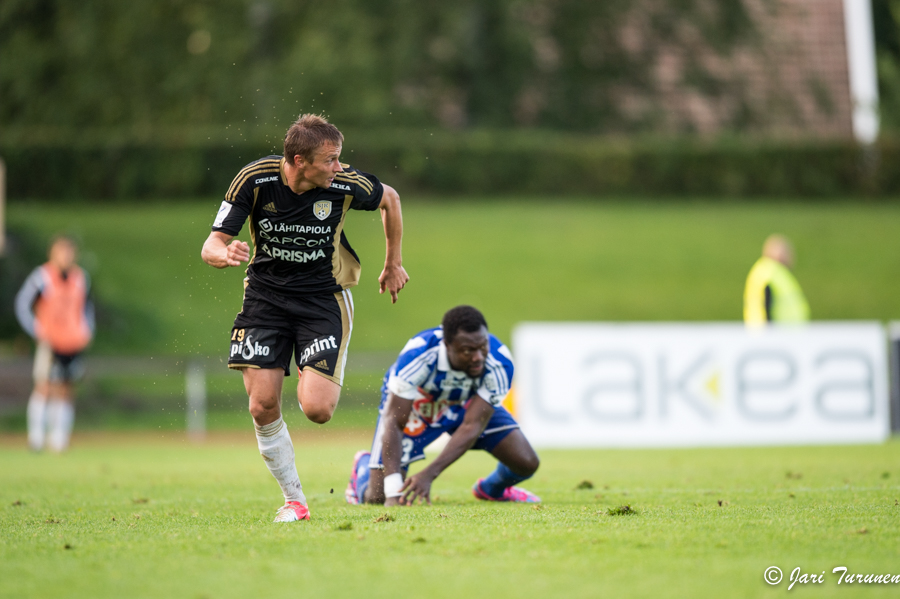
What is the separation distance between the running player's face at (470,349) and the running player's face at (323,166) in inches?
57.4

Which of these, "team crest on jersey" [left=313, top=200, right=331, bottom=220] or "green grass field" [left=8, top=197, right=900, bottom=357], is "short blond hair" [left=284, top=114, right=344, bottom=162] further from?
"green grass field" [left=8, top=197, right=900, bottom=357]

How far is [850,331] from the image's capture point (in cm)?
1462

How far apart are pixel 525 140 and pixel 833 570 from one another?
27.1 metres

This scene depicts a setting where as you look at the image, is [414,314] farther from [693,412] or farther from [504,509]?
[504,509]

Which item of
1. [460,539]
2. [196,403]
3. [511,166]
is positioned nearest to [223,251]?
[460,539]

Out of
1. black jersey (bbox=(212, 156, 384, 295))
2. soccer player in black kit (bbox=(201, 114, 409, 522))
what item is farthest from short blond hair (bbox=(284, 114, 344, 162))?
black jersey (bbox=(212, 156, 384, 295))

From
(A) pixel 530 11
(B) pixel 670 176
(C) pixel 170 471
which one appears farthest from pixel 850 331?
(A) pixel 530 11

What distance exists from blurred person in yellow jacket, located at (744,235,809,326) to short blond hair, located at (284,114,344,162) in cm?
902

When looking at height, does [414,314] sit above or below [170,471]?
above

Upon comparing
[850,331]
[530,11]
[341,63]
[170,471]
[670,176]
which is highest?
[530,11]

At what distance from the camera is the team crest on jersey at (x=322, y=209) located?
623 centimetres

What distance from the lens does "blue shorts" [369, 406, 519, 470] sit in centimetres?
739

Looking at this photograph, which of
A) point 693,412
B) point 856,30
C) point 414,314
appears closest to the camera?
point 693,412

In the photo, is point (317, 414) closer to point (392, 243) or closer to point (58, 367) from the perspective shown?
point (392, 243)
